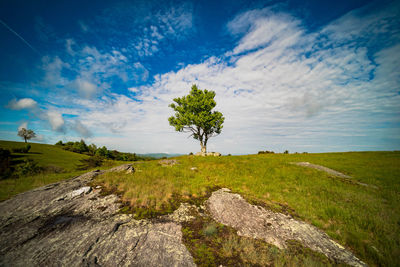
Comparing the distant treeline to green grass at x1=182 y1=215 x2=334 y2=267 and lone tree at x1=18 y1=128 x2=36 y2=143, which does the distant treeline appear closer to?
lone tree at x1=18 y1=128 x2=36 y2=143

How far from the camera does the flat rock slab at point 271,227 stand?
5.59 meters

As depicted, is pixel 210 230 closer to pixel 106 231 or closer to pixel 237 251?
pixel 237 251

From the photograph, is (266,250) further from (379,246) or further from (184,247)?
(379,246)

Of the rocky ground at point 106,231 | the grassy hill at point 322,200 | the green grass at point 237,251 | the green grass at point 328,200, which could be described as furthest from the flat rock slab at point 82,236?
the green grass at point 328,200

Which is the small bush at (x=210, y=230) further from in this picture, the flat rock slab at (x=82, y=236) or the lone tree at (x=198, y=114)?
the lone tree at (x=198, y=114)

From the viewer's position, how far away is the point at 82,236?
5191 mm

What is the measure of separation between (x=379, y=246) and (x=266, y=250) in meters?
5.30

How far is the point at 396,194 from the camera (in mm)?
10781

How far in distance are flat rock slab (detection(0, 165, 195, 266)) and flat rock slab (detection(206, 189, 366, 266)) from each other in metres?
2.85

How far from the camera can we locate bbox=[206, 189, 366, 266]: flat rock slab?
220 inches

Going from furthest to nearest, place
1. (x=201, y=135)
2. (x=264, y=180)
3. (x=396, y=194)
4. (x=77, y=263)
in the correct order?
(x=201, y=135), (x=264, y=180), (x=396, y=194), (x=77, y=263)

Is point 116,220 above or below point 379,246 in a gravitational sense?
above

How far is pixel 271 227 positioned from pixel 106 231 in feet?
24.5

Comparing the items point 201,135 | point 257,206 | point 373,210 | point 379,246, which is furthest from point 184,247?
point 201,135
